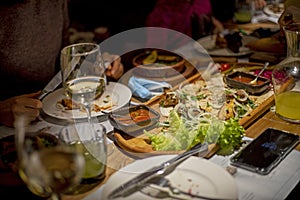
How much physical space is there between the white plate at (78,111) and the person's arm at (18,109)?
75mm

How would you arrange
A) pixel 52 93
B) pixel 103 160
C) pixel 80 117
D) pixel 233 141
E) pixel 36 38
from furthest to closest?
pixel 36 38
pixel 52 93
pixel 80 117
pixel 233 141
pixel 103 160

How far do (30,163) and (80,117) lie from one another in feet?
2.60

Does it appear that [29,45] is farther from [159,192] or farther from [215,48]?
[159,192]

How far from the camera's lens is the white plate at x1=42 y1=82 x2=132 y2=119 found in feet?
5.83

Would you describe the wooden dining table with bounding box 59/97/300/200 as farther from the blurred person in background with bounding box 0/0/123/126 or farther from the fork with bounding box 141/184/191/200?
the blurred person in background with bounding box 0/0/123/126

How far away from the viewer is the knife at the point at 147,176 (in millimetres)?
1240

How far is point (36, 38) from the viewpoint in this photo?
2281 millimetres

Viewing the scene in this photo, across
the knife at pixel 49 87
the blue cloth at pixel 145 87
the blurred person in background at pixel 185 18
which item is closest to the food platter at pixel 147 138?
the blue cloth at pixel 145 87

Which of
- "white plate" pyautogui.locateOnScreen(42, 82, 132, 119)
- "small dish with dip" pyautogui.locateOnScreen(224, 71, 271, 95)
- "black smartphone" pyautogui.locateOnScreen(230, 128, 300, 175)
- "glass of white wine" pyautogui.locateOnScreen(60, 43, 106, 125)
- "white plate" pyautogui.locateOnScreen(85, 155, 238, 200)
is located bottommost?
"white plate" pyautogui.locateOnScreen(42, 82, 132, 119)

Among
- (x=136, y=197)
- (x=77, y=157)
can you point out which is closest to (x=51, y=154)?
(x=77, y=157)

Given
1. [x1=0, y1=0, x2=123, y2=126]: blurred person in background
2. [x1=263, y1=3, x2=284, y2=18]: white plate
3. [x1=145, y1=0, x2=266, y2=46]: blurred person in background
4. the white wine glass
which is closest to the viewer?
the white wine glass

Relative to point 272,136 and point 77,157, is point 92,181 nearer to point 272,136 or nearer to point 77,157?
point 77,157

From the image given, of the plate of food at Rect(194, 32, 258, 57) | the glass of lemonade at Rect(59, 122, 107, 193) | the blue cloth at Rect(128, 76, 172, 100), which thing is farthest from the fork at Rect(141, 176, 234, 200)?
the plate of food at Rect(194, 32, 258, 57)

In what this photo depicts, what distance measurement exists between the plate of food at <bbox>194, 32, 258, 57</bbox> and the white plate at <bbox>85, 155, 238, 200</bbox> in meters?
1.22
